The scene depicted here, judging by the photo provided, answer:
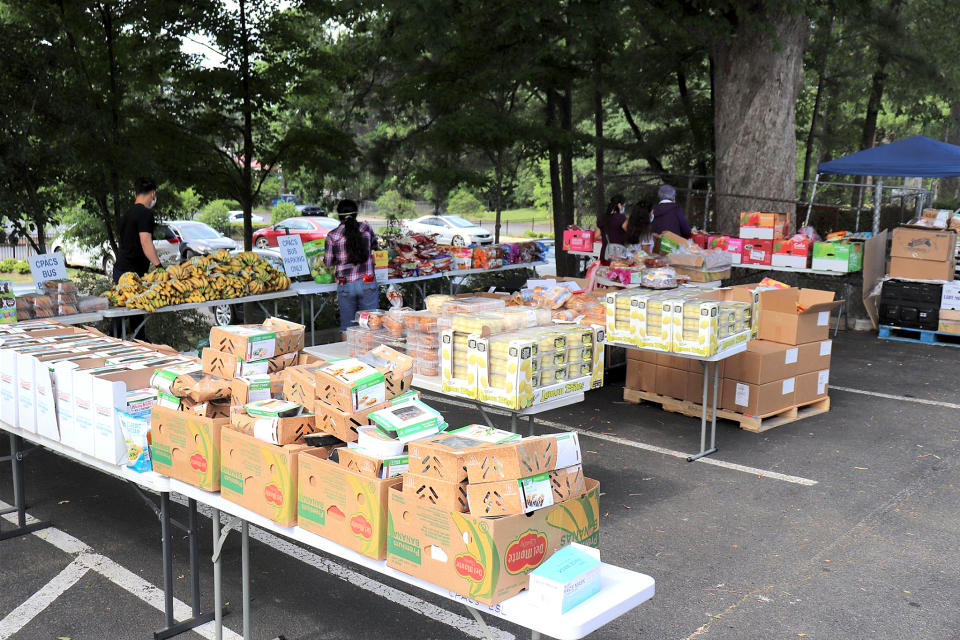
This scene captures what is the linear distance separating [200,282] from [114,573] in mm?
4326

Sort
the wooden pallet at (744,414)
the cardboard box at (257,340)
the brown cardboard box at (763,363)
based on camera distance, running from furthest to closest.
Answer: the wooden pallet at (744,414) < the brown cardboard box at (763,363) < the cardboard box at (257,340)

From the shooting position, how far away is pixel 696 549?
506 cm

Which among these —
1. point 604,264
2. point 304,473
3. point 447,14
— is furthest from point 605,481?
point 447,14

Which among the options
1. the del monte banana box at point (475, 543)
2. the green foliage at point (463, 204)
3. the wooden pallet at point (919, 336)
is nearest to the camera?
the del monte banana box at point (475, 543)

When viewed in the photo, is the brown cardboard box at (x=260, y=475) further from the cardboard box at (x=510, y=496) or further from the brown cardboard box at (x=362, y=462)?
the cardboard box at (x=510, y=496)

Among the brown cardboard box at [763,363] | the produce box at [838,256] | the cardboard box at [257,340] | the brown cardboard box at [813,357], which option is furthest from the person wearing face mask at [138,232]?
the produce box at [838,256]

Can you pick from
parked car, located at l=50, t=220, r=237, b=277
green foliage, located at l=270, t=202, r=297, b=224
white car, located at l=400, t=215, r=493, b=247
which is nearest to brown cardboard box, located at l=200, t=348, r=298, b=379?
parked car, located at l=50, t=220, r=237, b=277

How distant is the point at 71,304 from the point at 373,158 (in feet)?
25.6

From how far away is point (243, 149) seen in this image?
1223cm

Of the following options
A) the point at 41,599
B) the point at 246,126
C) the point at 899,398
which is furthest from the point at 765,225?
the point at 41,599

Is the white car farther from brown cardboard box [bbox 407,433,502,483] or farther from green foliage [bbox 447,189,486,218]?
brown cardboard box [bbox 407,433,502,483]

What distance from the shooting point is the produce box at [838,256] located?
1117 cm

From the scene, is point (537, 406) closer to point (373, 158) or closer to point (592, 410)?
point (592, 410)

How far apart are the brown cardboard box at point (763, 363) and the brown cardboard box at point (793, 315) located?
5.1 inches
